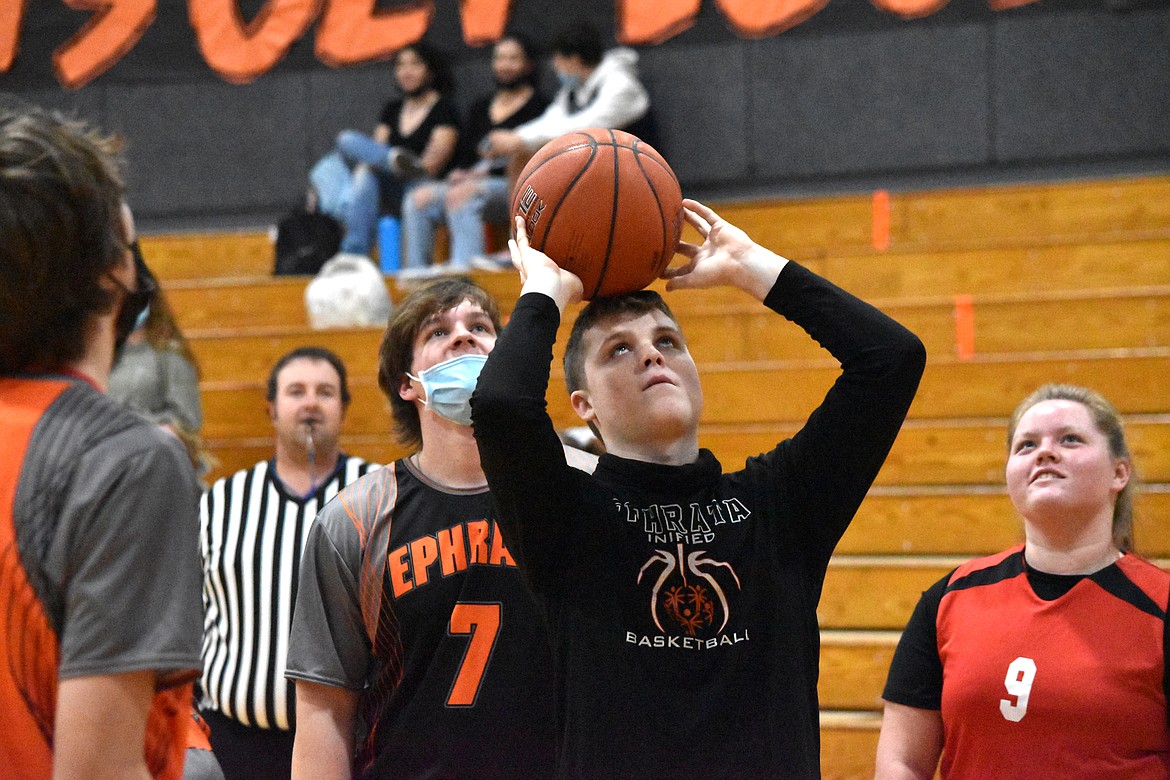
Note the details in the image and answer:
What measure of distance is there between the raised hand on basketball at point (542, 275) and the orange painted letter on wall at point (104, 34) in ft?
23.5

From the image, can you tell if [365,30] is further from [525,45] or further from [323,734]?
[323,734]

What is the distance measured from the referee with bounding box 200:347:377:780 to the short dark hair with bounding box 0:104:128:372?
2.19 metres

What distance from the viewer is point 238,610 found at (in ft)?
11.8

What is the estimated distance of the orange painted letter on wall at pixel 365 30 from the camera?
7805 mm

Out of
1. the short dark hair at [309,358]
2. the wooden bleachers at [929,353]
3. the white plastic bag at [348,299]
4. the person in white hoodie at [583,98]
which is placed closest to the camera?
the short dark hair at [309,358]

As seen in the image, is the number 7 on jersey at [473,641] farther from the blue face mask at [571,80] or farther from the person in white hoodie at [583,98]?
the blue face mask at [571,80]

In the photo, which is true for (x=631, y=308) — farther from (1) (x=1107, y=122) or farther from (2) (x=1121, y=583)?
(1) (x=1107, y=122)

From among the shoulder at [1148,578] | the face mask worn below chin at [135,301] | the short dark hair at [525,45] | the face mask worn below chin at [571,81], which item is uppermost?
the short dark hair at [525,45]

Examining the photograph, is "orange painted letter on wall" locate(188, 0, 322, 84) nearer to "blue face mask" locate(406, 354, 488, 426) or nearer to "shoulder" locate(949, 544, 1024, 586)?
"blue face mask" locate(406, 354, 488, 426)

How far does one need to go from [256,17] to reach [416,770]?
6.90 m

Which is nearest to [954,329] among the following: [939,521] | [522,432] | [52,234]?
[939,521]

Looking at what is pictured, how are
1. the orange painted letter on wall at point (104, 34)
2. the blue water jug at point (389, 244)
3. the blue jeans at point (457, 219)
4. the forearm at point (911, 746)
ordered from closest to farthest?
the forearm at point (911, 746) < the blue jeans at point (457, 219) < the blue water jug at point (389, 244) < the orange painted letter on wall at point (104, 34)

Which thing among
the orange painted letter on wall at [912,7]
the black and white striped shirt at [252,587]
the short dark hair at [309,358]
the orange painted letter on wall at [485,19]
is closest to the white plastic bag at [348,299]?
the short dark hair at [309,358]

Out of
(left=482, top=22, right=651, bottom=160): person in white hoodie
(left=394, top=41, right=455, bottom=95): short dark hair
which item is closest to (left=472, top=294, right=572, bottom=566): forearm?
(left=482, top=22, right=651, bottom=160): person in white hoodie
